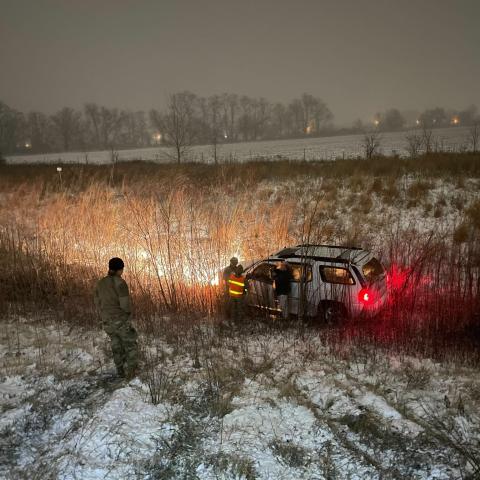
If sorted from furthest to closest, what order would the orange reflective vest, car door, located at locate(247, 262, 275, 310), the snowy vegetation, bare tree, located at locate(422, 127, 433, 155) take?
bare tree, located at locate(422, 127, 433, 155), car door, located at locate(247, 262, 275, 310), the orange reflective vest, the snowy vegetation

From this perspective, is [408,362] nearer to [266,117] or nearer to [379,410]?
[379,410]

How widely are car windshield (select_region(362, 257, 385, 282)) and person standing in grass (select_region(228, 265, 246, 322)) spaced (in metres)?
→ 2.51

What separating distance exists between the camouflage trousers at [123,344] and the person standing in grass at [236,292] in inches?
105

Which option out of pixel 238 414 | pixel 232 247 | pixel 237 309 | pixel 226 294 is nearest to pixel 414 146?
pixel 232 247

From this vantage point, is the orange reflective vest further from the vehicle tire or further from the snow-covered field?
the snow-covered field

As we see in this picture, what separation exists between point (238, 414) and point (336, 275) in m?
3.61

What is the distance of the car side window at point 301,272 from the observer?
7.73 meters

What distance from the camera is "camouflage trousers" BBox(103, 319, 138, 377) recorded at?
5785 mm

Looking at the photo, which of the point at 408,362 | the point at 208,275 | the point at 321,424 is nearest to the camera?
the point at 321,424

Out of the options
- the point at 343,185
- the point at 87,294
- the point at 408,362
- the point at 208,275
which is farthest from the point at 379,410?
the point at 343,185

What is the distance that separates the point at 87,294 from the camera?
9672mm

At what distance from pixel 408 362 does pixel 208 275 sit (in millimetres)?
4833

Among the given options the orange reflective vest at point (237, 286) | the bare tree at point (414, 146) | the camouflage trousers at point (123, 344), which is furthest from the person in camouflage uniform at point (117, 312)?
the bare tree at point (414, 146)

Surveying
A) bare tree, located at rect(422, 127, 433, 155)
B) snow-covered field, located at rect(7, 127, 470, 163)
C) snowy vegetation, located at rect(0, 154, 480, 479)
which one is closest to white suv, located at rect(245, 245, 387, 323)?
snowy vegetation, located at rect(0, 154, 480, 479)
